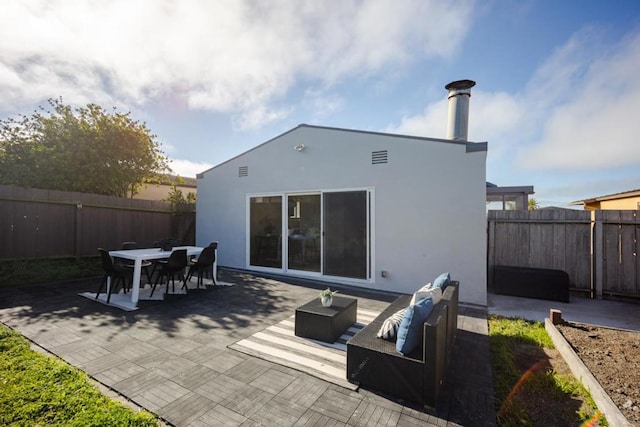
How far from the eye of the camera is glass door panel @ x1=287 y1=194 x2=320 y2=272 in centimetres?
688

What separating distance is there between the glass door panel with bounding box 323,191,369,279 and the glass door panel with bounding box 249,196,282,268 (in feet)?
4.98

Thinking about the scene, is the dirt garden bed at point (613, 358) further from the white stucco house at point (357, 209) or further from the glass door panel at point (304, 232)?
the glass door panel at point (304, 232)

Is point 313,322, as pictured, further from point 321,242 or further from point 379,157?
point 379,157

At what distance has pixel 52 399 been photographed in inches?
86.2

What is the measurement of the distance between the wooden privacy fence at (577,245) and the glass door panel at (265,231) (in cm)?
514

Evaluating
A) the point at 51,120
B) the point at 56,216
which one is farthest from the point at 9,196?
the point at 51,120

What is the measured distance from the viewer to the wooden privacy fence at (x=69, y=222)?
6.67 metres

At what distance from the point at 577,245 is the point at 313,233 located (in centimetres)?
553

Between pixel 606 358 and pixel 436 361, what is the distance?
2166mm

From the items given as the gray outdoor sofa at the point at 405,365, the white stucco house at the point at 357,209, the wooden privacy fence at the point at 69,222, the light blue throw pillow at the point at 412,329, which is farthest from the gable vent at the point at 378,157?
the wooden privacy fence at the point at 69,222

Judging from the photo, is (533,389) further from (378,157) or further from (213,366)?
(378,157)

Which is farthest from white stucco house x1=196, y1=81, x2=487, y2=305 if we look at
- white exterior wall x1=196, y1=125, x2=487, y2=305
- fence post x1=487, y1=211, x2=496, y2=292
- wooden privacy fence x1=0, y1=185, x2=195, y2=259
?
wooden privacy fence x1=0, y1=185, x2=195, y2=259

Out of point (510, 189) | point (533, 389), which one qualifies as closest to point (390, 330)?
point (533, 389)

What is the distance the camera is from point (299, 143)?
7051mm
